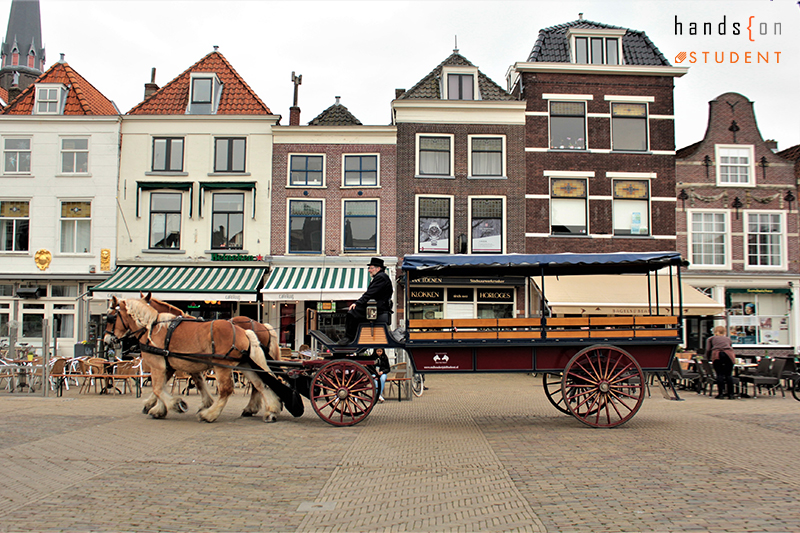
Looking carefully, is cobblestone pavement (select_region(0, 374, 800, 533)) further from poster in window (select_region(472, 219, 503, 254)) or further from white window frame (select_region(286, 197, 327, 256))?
poster in window (select_region(472, 219, 503, 254))

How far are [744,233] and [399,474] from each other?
2083cm

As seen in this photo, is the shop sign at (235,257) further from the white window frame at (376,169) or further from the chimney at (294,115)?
the chimney at (294,115)

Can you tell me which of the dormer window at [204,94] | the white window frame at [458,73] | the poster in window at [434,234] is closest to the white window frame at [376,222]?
the poster in window at [434,234]

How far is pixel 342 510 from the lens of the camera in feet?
16.6

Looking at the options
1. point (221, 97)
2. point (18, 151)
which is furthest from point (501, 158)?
point (18, 151)

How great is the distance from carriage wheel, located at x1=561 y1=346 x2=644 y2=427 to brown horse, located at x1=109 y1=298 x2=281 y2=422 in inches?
181

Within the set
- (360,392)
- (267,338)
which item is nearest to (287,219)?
(267,338)

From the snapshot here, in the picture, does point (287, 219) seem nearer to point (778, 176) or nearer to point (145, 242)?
point (145, 242)

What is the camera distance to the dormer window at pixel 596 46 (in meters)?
22.9

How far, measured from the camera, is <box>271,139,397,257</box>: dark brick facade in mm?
21609

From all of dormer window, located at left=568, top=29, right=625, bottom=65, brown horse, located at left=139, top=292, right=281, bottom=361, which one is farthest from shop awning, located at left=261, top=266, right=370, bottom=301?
dormer window, located at left=568, top=29, right=625, bottom=65

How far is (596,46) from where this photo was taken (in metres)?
23.0

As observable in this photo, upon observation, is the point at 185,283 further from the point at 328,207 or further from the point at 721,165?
the point at 721,165

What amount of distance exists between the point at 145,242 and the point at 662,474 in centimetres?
1973
